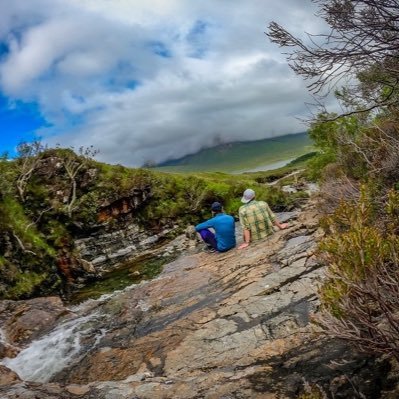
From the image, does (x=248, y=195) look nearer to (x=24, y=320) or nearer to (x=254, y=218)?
(x=254, y=218)

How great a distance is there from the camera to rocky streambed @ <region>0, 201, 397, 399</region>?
584 cm

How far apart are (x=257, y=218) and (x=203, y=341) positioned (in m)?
8.03

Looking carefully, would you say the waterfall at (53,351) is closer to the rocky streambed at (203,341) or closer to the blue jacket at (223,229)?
the rocky streambed at (203,341)

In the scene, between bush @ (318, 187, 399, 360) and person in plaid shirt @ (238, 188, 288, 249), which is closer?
bush @ (318, 187, 399, 360)

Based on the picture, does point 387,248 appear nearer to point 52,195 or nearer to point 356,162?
point 356,162

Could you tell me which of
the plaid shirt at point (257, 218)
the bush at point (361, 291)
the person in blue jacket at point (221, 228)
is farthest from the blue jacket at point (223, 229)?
the bush at point (361, 291)

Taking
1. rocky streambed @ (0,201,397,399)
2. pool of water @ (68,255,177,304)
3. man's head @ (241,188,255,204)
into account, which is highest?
man's head @ (241,188,255,204)

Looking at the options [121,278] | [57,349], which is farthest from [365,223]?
[121,278]

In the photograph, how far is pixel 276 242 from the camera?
15.0 metres

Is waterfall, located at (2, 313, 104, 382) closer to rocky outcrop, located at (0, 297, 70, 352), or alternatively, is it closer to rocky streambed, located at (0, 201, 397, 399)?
rocky streambed, located at (0, 201, 397, 399)

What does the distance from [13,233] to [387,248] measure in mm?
22339

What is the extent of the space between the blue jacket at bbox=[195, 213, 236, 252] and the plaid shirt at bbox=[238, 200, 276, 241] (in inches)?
33.2

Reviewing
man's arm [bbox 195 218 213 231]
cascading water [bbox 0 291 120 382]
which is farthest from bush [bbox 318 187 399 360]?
man's arm [bbox 195 218 213 231]

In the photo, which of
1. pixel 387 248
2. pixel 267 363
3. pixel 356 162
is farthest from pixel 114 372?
pixel 356 162
